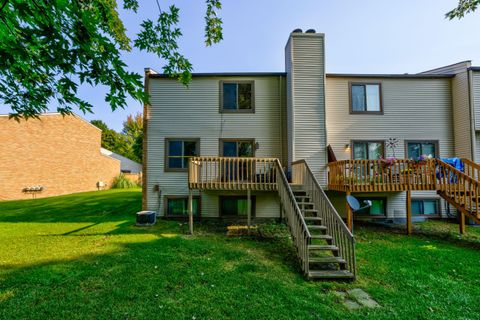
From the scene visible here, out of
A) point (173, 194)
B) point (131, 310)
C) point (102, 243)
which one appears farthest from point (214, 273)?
point (173, 194)

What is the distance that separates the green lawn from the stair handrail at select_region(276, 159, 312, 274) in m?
0.40

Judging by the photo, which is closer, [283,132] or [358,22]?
[358,22]

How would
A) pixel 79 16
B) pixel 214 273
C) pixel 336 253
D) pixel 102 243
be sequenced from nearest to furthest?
pixel 79 16 → pixel 214 273 → pixel 336 253 → pixel 102 243

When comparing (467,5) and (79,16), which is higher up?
(467,5)

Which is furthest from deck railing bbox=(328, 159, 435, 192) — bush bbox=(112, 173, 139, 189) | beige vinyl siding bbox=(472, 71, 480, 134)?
bush bbox=(112, 173, 139, 189)

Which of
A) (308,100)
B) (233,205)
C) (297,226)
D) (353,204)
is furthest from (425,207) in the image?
(233,205)

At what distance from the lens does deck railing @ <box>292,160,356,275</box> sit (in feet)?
16.1

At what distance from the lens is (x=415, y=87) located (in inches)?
413

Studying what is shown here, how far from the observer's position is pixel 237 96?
34.1 feet

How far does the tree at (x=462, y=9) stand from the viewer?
7041 millimetres

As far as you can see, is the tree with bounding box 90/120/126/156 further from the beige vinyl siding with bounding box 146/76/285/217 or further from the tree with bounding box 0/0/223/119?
the tree with bounding box 0/0/223/119

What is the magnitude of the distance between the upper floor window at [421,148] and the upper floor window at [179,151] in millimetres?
9466

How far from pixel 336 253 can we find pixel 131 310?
14.1ft

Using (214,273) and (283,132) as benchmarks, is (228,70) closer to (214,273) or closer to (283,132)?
(283,132)
